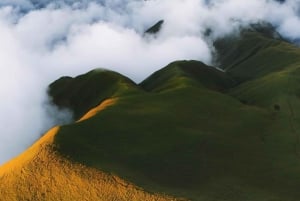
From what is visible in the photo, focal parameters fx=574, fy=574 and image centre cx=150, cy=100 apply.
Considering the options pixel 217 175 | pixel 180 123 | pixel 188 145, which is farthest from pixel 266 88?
pixel 217 175

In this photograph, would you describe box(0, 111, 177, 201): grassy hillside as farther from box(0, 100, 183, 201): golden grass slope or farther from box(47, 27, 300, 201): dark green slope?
box(47, 27, 300, 201): dark green slope

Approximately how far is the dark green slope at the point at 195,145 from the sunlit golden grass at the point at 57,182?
2401mm

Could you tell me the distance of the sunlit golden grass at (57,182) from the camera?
78.0 m

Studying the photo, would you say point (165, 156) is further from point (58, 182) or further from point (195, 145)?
point (58, 182)

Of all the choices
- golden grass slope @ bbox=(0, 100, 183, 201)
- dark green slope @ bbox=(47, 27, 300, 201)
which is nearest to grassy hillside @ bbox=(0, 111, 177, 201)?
golden grass slope @ bbox=(0, 100, 183, 201)

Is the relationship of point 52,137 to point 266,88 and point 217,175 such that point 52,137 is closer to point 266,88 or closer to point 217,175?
point 217,175

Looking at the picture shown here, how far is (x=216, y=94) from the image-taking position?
474ft

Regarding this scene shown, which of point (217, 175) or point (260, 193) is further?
point (217, 175)

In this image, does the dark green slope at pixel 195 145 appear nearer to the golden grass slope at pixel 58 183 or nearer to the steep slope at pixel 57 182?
the steep slope at pixel 57 182

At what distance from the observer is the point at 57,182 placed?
269 feet

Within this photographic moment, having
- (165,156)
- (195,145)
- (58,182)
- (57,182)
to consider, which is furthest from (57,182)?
(195,145)

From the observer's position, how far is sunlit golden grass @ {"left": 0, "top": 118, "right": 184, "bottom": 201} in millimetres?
78000

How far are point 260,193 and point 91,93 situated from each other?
119831 millimetres

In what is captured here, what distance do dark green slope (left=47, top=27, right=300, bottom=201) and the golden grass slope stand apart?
249 centimetres
